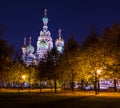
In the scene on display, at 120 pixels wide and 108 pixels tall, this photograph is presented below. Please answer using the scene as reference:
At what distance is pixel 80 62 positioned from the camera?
236 ft

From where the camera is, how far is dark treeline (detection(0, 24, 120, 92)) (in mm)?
63344

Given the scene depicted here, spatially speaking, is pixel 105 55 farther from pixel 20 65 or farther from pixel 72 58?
pixel 20 65

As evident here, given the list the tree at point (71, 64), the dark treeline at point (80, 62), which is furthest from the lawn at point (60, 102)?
the tree at point (71, 64)

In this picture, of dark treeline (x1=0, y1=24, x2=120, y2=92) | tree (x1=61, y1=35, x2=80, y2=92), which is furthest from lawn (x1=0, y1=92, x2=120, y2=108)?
tree (x1=61, y1=35, x2=80, y2=92)

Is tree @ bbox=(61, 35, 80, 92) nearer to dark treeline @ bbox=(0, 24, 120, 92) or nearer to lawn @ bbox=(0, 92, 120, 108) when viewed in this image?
dark treeline @ bbox=(0, 24, 120, 92)

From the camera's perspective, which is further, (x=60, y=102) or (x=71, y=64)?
(x=71, y=64)

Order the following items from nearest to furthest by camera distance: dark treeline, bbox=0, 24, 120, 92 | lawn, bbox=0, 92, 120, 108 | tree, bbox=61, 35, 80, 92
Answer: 1. lawn, bbox=0, 92, 120, 108
2. dark treeline, bbox=0, 24, 120, 92
3. tree, bbox=61, 35, 80, 92

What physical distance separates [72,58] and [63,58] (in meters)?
6.59

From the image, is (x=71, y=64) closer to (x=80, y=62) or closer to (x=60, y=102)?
(x=80, y=62)

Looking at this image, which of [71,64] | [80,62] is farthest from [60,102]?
[71,64]

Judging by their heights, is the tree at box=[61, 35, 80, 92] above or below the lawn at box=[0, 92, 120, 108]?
above

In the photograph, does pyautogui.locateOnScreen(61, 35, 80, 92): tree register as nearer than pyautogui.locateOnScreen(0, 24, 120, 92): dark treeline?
No

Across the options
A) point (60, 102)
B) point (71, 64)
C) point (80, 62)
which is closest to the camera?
point (60, 102)

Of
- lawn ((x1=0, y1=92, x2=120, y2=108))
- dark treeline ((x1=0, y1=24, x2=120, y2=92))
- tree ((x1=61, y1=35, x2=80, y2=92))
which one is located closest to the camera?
lawn ((x1=0, y1=92, x2=120, y2=108))
